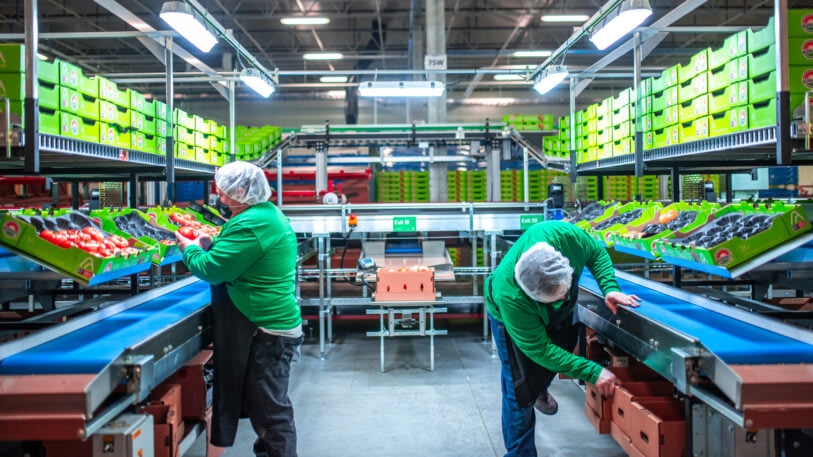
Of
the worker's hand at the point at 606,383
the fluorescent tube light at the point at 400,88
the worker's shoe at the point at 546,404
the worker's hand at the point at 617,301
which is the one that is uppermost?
the fluorescent tube light at the point at 400,88

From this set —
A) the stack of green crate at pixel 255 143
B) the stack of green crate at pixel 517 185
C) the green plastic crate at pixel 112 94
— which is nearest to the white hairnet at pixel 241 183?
the green plastic crate at pixel 112 94

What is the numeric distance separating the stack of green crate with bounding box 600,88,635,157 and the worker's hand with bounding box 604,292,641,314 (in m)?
1.58

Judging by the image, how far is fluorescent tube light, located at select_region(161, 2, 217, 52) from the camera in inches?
137

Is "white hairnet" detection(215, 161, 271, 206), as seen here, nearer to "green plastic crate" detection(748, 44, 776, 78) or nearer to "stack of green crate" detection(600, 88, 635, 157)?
"green plastic crate" detection(748, 44, 776, 78)

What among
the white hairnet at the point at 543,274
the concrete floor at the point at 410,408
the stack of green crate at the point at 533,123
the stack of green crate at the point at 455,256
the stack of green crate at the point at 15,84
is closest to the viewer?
the white hairnet at the point at 543,274

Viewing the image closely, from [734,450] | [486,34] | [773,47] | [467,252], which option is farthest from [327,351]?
[486,34]

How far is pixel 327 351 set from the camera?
6.55 meters

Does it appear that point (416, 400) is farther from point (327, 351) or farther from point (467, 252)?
point (467, 252)

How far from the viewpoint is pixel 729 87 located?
9.14 feet

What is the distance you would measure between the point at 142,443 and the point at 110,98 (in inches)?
78.9

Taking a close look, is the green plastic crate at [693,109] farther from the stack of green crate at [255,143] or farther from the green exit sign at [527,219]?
the stack of green crate at [255,143]

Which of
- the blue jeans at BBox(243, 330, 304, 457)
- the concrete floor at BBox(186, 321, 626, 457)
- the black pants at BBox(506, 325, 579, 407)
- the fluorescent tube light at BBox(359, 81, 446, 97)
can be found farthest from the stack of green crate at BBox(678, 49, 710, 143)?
the fluorescent tube light at BBox(359, 81, 446, 97)

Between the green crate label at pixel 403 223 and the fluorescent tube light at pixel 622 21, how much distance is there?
307cm

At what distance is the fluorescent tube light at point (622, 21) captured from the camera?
350 centimetres
